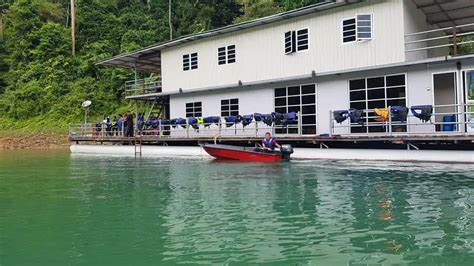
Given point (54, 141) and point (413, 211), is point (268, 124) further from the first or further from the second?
point (54, 141)

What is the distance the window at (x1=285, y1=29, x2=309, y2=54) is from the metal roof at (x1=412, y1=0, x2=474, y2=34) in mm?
4489

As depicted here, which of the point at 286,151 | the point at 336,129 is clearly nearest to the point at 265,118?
the point at 286,151

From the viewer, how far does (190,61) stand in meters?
26.0

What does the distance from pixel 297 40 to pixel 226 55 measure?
14.8 ft

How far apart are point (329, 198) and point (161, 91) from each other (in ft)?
62.7

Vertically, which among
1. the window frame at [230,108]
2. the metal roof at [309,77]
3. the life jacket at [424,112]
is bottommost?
the life jacket at [424,112]

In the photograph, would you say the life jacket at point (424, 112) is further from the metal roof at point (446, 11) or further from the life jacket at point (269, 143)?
the life jacket at point (269, 143)

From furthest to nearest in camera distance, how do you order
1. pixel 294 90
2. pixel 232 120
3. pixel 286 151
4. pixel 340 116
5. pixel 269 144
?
1. pixel 232 120
2. pixel 294 90
3. pixel 269 144
4. pixel 286 151
5. pixel 340 116

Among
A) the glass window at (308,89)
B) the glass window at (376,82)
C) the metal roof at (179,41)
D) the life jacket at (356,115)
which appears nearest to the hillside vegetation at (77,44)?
A: the metal roof at (179,41)

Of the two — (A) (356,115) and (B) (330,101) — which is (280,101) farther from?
(A) (356,115)

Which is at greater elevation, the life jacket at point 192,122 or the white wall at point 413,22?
the white wall at point 413,22

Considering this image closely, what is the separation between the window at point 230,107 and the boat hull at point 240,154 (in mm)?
3792

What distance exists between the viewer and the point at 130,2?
5984 centimetres

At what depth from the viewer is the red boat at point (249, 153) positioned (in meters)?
18.7
